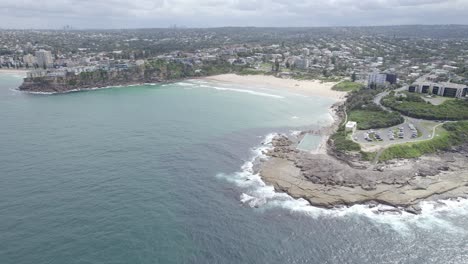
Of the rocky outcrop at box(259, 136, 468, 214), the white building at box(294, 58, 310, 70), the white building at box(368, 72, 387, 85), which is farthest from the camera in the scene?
the white building at box(294, 58, 310, 70)

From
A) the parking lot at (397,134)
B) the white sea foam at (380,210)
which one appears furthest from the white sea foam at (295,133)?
the white sea foam at (380,210)

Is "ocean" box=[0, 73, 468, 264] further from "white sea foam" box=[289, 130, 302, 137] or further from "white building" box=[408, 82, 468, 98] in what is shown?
"white building" box=[408, 82, 468, 98]

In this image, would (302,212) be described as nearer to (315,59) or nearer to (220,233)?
(220,233)

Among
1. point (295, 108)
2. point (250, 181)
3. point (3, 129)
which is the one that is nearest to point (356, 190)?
point (250, 181)

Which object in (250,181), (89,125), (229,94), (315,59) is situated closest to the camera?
(250,181)

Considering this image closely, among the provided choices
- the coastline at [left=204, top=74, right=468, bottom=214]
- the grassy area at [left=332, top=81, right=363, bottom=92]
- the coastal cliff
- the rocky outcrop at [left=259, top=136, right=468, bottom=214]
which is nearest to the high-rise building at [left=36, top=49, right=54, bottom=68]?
the coastal cliff

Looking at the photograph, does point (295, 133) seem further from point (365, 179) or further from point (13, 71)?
point (13, 71)
